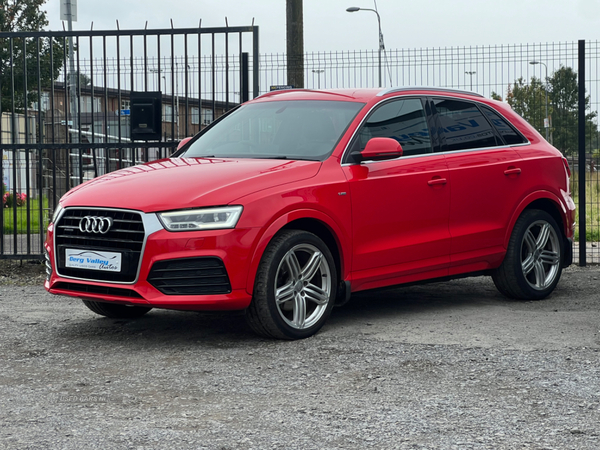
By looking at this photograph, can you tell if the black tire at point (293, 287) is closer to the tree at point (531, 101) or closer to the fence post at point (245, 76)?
the fence post at point (245, 76)

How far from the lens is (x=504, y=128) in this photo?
7.66 meters

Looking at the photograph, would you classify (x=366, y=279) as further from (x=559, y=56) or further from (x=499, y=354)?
(x=559, y=56)

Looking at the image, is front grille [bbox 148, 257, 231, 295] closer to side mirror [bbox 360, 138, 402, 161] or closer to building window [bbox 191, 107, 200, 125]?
side mirror [bbox 360, 138, 402, 161]

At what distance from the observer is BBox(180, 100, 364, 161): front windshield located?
6.41 m

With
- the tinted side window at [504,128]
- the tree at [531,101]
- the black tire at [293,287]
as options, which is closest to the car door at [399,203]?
the black tire at [293,287]

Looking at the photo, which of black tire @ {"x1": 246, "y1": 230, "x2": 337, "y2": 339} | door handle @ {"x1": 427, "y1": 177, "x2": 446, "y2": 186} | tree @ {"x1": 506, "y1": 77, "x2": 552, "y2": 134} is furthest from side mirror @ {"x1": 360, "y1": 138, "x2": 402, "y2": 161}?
tree @ {"x1": 506, "y1": 77, "x2": 552, "y2": 134}

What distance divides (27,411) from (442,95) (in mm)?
4379

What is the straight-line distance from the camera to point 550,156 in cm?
782

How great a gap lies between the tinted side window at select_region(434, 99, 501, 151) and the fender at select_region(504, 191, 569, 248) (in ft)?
1.80

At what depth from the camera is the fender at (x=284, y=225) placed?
557cm

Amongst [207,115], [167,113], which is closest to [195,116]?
[207,115]

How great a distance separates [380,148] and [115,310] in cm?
240

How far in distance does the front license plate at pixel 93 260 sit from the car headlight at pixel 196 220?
408 millimetres

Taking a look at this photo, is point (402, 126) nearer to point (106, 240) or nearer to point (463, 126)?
point (463, 126)
